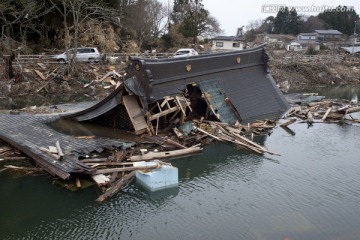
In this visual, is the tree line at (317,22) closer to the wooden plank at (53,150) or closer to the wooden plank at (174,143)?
the wooden plank at (174,143)

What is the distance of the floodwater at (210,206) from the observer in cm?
778

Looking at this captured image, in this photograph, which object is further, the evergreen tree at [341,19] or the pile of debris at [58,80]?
the evergreen tree at [341,19]

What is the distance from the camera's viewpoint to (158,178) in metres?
9.49

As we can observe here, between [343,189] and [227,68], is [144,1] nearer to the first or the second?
[227,68]

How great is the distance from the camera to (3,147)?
464 inches

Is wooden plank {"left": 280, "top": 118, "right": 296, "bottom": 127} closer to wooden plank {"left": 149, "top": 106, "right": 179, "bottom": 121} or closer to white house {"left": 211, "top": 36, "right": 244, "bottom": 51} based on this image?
wooden plank {"left": 149, "top": 106, "right": 179, "bottom": 121}

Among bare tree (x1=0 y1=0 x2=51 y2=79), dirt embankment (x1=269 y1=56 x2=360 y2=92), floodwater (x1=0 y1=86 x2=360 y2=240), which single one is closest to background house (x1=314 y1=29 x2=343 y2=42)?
dirt embankment (x1=269 y1=56 x2=360 y2=92)

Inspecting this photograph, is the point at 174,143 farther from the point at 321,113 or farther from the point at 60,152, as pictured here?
the point at 321,113

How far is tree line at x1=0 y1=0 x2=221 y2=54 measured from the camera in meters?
27.2

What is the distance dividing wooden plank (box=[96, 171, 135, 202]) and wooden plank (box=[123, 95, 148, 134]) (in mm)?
3779

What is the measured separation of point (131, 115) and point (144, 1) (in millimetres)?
31295

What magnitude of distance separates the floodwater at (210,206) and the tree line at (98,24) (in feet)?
57.8

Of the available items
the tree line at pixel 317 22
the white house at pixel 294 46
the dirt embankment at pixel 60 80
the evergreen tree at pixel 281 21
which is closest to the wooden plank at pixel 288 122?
the dirt embankment at pixel 60 80

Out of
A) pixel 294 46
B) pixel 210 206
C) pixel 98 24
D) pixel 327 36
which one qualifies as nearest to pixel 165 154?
pixel 210 206
